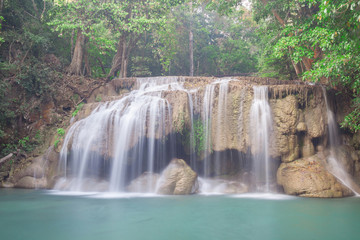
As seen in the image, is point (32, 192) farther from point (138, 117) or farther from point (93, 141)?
point (138, 117)

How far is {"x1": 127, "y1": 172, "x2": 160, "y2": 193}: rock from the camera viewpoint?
10.4m

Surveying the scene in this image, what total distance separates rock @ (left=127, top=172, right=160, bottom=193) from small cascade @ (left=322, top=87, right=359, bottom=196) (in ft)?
21.0

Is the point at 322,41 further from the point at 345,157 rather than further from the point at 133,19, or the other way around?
the point at 133,19

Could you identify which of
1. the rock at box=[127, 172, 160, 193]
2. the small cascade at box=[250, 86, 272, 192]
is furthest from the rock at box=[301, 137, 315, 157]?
the rock at box=[127, 172, 160, 193]

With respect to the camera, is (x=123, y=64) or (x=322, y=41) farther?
(x=123, y=64)

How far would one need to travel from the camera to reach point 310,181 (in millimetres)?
9078

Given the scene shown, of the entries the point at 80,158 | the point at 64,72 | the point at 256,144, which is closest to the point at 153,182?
the point at 80,158

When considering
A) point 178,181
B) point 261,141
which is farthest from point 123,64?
point 261,141

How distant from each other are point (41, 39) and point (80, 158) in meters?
8.09

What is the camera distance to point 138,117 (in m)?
11.0

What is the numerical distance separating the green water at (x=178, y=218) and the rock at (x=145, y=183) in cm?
121

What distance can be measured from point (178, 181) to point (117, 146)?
9.58 ft

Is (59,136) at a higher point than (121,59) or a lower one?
lower

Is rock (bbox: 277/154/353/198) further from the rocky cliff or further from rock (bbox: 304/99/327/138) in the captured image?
rock (bbox: 304/99/327/138)
